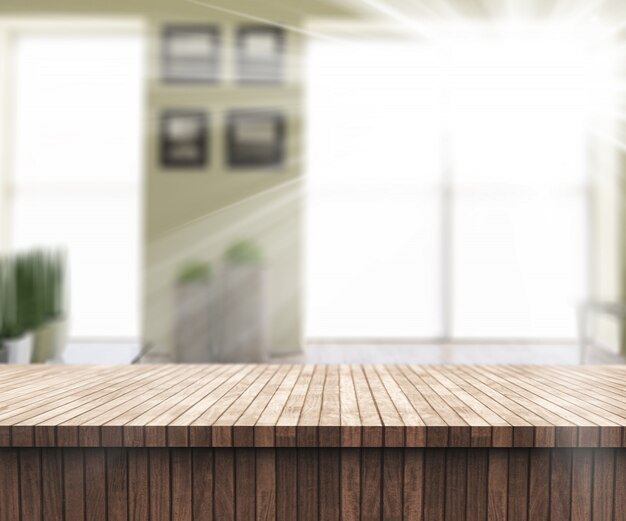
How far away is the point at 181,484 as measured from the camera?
1454 millimetres

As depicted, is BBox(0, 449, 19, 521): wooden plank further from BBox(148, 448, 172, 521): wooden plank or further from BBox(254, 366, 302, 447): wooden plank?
BBox(254, 366, 302, 447): wooden plank

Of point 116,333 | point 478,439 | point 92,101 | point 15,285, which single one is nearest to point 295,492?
point 478,439

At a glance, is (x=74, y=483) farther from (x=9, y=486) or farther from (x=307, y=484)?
(x=307, y=484)

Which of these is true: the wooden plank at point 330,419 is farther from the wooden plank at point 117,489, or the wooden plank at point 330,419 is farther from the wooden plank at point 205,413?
the wooden plank at point 117,489

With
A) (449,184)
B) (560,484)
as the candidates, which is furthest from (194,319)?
(560,484)

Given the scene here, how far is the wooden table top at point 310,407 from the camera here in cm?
141

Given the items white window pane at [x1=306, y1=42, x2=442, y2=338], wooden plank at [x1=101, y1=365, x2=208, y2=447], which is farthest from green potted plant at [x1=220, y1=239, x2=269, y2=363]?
wooden plank at [x1=101, y1=365, x2=208, y2=447]

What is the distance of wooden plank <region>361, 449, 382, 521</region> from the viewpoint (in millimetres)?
1446

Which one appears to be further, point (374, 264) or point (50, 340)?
point (374, 264)

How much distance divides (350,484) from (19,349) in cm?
203

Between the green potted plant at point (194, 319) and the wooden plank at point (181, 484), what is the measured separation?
324 centimetres

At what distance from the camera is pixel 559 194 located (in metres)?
5.78

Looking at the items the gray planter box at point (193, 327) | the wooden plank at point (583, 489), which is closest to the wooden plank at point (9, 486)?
the wooden plank at point (583, 489)

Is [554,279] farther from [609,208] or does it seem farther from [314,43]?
[314,43]
